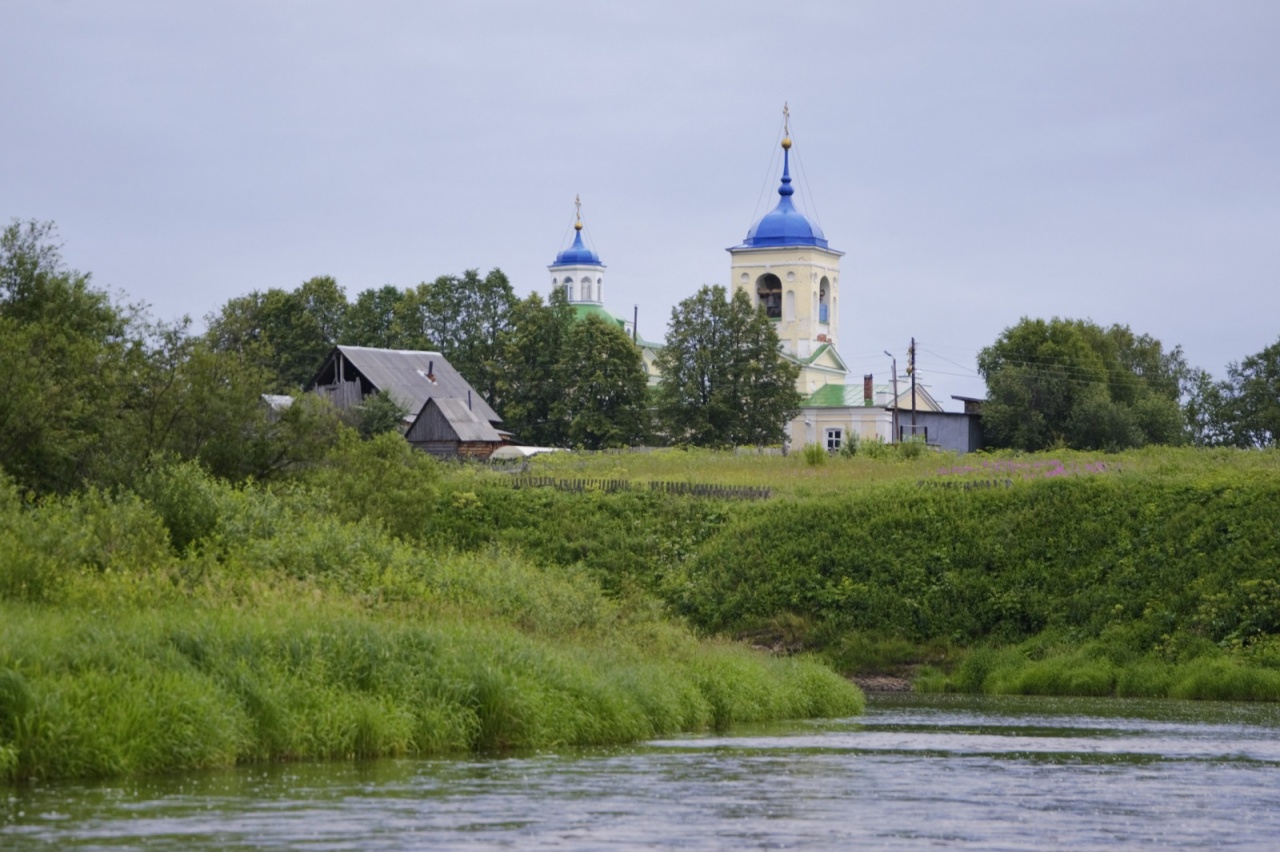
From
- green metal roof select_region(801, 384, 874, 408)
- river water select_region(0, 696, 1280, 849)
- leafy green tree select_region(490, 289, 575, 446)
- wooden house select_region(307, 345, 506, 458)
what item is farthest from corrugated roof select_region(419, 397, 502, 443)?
river water select_region(0, 696, 1280, 849)

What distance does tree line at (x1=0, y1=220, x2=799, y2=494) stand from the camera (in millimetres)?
32469

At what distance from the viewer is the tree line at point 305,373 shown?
3247 centimetres

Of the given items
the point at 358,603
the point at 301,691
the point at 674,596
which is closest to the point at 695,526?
the point at 674,596

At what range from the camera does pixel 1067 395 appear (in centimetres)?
9831

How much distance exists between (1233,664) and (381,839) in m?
25.5

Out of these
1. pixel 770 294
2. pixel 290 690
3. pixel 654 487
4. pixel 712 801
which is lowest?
pixel 712 801

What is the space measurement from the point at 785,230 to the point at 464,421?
4289 centimetres

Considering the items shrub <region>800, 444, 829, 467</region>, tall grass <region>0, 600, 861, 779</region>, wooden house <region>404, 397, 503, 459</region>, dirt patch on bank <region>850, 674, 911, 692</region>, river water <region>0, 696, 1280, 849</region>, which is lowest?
dirt patch on bank <region>850, 674, 911, 692</region>

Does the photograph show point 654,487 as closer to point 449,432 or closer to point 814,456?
point 814,456

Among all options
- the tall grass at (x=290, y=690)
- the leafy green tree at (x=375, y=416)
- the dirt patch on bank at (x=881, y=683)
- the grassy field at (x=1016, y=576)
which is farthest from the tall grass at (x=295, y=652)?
the leafy green tree at (x=375, y=416)

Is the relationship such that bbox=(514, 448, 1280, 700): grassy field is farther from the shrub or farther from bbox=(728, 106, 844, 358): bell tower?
bbox=(728, 106, 844, 358): bell tower

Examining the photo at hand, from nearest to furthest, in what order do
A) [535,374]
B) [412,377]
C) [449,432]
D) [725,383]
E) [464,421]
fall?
[449,432] → [464,421] → [412,377] → [725,383] → [535,374]

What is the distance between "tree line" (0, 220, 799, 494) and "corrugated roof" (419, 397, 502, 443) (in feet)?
9.75

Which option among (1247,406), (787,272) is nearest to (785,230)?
(787,272)
